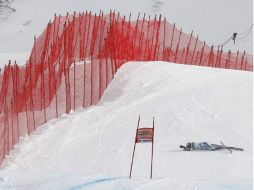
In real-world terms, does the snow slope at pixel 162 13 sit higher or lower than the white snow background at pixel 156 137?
higher

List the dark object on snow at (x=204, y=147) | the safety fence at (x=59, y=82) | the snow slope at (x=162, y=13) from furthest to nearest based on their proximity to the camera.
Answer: the snow slope at (x=162, y=13)
the safety fence at (x=59, y=82)
the dark object on snow at (x=204, y=147)

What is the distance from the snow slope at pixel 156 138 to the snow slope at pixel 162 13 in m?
12.2

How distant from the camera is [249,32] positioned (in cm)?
2303

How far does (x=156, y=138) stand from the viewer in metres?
7.50

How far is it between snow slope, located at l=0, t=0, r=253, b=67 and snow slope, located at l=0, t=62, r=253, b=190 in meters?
12.2

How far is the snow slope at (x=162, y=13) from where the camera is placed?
23.2 m

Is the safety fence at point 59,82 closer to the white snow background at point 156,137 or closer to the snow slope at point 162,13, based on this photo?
the white snow background at point 156,137

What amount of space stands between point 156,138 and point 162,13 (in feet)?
61.4

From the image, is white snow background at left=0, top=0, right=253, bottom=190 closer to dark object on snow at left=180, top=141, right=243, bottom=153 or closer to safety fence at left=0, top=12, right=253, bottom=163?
dark object on snow at left=180, top=141, right=243, bottom=153

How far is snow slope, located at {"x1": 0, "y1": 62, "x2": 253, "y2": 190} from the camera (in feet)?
17.6

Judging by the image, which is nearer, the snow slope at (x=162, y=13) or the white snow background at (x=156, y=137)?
the white snow background at (x=156, y=137)

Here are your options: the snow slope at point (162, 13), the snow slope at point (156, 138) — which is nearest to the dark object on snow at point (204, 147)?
the snow slope at point (156, 138)

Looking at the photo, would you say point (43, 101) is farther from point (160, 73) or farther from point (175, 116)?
point (175, 116)

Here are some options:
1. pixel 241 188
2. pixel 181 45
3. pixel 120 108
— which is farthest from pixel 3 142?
pixel 181 45
